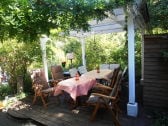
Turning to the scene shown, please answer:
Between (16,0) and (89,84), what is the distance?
3502 millimetres

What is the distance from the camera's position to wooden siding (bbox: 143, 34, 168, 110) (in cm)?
486

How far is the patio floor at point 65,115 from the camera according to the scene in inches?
180

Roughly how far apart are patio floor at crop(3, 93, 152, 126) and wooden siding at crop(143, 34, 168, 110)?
1.51 ft

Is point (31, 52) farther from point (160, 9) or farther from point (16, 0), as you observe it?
point (16, 0)

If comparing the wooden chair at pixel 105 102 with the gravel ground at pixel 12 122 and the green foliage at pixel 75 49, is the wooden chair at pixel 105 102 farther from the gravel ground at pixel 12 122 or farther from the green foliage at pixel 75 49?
the green foliage at pixel 75 49

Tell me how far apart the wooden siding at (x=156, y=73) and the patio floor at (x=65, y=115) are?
0.46 metres

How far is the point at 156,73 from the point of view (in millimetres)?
4980

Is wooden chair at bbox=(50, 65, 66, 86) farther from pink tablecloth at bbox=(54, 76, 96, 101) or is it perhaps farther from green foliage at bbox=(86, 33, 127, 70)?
green foliage at bbox=(86, 33, 127, 70)

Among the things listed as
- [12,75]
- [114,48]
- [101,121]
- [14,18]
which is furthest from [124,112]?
[114,48]

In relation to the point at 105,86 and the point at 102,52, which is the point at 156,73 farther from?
the point at 102,52

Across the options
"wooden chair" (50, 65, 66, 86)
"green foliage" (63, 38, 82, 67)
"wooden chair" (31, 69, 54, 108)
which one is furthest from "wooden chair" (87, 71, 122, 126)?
"green foliage" (63, 38, 82, 67)

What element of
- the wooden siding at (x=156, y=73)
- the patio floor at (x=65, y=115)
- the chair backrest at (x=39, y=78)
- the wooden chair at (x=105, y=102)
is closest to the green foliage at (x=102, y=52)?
the chair backrest at (x=39, y=78)

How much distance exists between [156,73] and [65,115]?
2.57 metres

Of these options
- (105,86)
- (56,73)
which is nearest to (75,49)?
(56,73)
